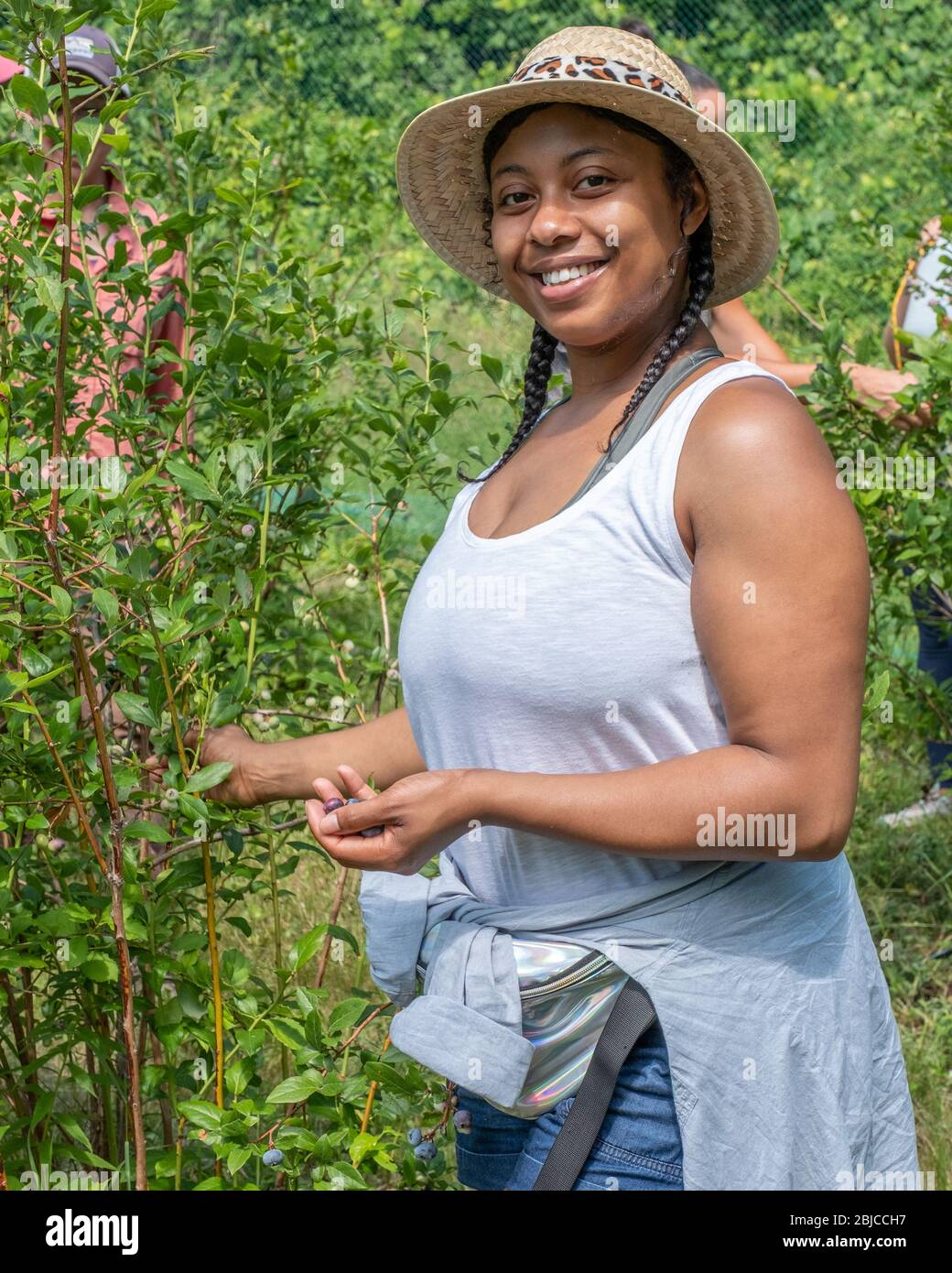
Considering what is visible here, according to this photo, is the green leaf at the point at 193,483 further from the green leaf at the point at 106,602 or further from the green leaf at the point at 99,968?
the green leaf at the point at 99,968

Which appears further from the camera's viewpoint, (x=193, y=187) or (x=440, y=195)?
(x=193, y=187)

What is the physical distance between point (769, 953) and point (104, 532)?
0.81m

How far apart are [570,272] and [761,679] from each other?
0.48 meters

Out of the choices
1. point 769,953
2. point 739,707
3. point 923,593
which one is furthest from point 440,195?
point 923,593

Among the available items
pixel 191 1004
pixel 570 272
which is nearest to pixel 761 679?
pixel 570 272

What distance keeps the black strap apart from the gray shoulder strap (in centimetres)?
46

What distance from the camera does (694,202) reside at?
1586mm

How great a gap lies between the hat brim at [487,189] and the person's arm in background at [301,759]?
526 mm

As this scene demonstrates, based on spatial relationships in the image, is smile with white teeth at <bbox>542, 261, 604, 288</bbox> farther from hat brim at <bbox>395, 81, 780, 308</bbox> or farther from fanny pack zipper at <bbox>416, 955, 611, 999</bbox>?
fanny pack zipper at <bbox>416, 955, 611, 999</bbox>

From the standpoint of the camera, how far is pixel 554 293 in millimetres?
1521

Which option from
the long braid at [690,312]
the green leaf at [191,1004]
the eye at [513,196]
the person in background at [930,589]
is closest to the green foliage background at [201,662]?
the green leaf at [191,1004]

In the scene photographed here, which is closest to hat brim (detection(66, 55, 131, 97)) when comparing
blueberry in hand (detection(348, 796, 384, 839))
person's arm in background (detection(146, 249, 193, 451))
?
person's arm in background (detection(146, 249, 193, 451))

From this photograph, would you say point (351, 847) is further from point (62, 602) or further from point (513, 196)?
point (513, 196)
